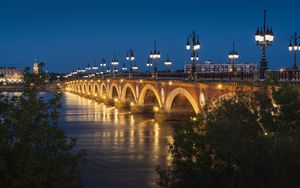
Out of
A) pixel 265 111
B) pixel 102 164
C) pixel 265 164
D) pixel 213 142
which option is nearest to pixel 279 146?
pixel 265 164

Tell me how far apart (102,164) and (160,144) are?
8.63 m

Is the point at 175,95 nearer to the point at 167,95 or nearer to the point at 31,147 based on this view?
the point at 167,95

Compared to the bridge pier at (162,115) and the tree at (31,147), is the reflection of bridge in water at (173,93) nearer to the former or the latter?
the bridge pier at (162,115)

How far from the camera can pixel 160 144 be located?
37.2 metres

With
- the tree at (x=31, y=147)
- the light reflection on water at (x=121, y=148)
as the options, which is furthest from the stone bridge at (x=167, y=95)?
the tree at (x=31, y=147)

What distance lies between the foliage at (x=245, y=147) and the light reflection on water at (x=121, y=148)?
1210 centimetres

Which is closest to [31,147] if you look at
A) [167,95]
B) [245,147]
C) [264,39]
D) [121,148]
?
[245,147]

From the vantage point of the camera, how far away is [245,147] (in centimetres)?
1072

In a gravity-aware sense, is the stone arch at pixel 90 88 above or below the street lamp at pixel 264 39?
below

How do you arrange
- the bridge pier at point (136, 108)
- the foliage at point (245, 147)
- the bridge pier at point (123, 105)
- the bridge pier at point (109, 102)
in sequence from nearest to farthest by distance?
the foliage at point (245, 147), the bridge pier at point (136, 108), the bridge pier at point (123, 105), the bridge pier at point (109, 102)

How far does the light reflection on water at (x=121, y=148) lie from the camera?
25906mm

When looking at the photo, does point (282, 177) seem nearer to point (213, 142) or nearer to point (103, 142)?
point (213, 142)

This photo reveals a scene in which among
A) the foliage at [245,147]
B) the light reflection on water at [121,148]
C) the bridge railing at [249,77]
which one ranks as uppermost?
the bridge railing at [249,77]

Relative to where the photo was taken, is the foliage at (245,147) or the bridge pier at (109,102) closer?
the foliage at (245,147)
